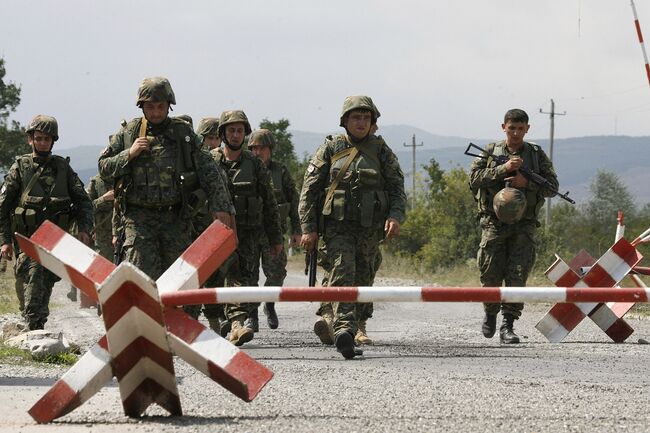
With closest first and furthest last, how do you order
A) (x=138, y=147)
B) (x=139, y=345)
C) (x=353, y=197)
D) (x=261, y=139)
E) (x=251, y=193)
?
1. (x=139, y=345)
2. (x=138, y=147)
3. (x=353, y=197)
4. (x=251, y=193)
5. (x=261, y=139)

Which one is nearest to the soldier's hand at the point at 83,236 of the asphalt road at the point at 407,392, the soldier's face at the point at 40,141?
the soldier's face at the point at 40,141

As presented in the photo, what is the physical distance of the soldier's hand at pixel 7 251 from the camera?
1217cm

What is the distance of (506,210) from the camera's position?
1286 centimetres

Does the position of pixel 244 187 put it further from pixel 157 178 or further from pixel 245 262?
pixel 157 178

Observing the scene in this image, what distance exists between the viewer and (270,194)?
528 inches

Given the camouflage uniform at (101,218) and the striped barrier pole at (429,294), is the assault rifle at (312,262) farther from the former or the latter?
the camouflage uniform at (101,218)

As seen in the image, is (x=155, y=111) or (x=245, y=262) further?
(x=245, y=262)

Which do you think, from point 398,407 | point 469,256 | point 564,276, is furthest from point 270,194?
point 469,256

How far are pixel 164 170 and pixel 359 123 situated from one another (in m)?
2.01

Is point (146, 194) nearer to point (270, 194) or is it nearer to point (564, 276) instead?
point (270, 194)

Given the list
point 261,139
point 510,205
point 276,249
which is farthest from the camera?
point 261,139

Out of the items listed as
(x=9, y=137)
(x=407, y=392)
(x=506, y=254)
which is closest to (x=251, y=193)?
(x=506, y=254)

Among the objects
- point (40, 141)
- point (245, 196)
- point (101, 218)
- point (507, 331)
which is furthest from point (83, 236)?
point (101, 218)

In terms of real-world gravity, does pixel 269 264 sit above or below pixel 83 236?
below
